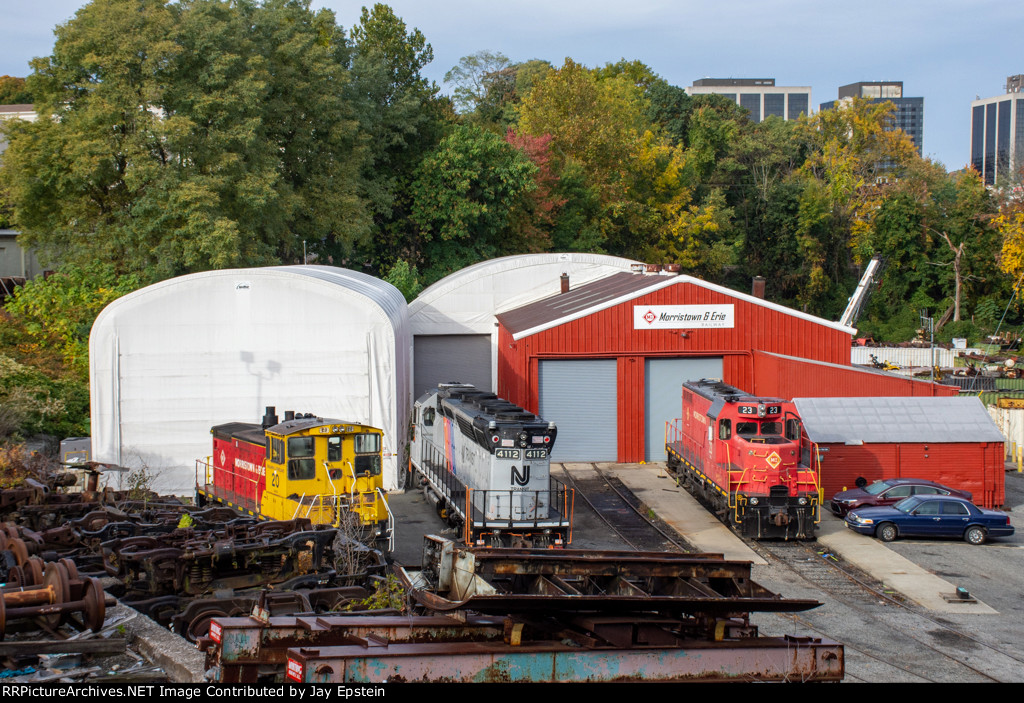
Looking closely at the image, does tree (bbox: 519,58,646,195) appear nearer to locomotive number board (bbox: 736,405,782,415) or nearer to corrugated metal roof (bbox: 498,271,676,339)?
corrugated metal roof (bbox: 498,271,676,339)

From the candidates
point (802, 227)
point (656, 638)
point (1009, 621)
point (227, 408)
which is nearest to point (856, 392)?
point (1009, 621)

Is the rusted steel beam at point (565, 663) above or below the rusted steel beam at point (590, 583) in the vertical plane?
below

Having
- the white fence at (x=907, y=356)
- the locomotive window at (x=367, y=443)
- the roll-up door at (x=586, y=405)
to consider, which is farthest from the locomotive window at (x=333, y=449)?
the white fence at (x=907, y=356)

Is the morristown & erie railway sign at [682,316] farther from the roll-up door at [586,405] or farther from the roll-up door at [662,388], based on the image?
the roll-up door at [586,405]

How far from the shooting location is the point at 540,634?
945cm

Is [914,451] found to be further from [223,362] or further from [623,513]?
[223,362]

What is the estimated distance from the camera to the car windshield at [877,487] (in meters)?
26.8

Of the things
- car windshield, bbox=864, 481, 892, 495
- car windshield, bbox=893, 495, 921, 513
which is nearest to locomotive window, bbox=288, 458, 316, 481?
car windshield, bbox=893, 495, 921, 513

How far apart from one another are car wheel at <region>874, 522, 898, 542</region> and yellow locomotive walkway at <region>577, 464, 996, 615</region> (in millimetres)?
262

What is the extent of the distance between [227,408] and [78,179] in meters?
18.5

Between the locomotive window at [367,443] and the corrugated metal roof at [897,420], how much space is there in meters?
14.4

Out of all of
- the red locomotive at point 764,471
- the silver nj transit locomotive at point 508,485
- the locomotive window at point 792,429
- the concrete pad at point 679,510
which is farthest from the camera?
the locomotive window at point 792,429

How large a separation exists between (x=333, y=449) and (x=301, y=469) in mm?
802
